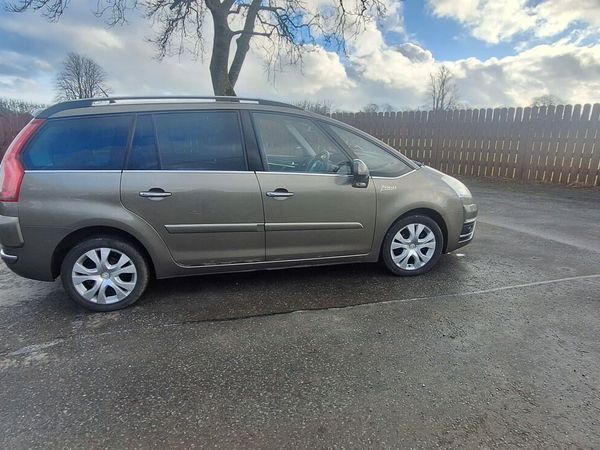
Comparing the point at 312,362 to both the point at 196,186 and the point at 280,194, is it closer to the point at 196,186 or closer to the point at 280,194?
the point at 280,194

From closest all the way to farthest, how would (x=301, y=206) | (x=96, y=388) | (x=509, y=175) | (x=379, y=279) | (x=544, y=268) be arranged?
(x=96, y=388), (x=301, y=206), (x=379, y=279), (x=544, y=268), (x=509, y=175)

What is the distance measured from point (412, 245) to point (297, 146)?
61.8 inches

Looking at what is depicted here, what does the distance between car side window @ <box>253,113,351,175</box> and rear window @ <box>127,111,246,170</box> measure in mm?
265

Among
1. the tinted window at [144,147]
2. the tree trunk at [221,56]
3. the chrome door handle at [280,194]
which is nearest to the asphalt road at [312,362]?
the chrome door handle at [280,194]

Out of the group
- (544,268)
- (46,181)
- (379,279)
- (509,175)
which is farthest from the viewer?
(509,175)

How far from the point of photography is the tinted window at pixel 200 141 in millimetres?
3143

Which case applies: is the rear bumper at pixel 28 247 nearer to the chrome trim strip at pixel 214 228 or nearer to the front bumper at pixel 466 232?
the chrome trim strip at pixel 214 228

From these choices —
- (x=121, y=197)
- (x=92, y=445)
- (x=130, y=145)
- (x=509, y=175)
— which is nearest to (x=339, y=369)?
(x=92, y=445)

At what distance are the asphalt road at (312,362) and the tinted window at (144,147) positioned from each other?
1.21 m

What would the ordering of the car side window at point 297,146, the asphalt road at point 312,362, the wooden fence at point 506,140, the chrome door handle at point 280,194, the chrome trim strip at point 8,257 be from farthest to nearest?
the wooden fence at point 506,140 < the car side window at point 297,146 < the chrome door handle at point 280,194 < the chrome trim strip at point 8,257 < the asphalt road at point 312,362

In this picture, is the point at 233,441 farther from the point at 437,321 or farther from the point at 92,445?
the point at 437,321

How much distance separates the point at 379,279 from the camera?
379 cm

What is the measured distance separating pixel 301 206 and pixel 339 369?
1509 mm

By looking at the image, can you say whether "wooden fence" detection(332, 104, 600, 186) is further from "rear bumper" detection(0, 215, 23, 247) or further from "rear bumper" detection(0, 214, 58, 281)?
"rear bumper" detection(0, 215, 23, 247)
